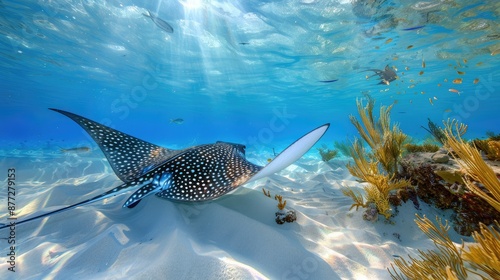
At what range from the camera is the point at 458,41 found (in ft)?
51.9

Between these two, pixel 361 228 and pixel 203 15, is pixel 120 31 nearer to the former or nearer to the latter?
pixel 203 15

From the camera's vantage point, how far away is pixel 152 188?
331 cm

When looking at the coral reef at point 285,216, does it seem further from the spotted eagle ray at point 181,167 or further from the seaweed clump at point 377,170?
the seaweed clump at point 377,170

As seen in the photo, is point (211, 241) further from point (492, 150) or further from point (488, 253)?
point (492, 150)

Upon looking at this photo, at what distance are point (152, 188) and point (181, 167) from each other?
55cm

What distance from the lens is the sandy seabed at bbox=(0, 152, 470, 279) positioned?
2.56 m

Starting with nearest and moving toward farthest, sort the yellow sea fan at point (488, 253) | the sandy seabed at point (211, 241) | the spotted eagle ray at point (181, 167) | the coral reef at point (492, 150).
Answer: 1. the yellow sea fan at point (488, 253)
2. the sandy seabed at point (211, 241)
3. the spotted eagle ray at point (181, 167)
4. the coral reef at point (492, 150)

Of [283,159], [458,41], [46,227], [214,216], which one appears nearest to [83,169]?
[46,227]

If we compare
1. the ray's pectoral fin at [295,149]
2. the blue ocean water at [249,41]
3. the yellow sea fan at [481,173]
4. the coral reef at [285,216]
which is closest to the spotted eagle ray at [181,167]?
the ray's pectoral fin at [295,149]

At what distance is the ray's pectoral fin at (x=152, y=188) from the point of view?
325 centimetres

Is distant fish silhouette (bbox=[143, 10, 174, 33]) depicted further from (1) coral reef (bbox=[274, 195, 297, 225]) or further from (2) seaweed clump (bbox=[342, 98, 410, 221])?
(1) coral reef (bbox=[274, 195, 297, 225])

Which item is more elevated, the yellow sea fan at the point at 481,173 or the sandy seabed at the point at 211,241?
the yellow sea fan at the point at 481,173

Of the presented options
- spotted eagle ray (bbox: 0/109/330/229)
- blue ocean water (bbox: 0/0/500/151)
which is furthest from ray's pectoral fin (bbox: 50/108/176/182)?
blue ocean water (bbox: 0/0/500/151)

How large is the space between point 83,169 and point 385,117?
1124 cm
